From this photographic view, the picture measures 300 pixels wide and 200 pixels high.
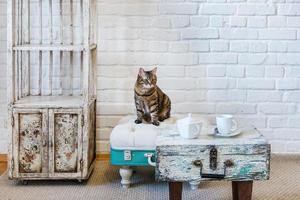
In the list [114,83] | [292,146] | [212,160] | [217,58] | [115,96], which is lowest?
[292,146]

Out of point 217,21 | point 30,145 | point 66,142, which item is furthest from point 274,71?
point 30,145

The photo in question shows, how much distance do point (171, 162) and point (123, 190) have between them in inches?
33.9

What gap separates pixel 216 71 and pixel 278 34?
56 centimetres

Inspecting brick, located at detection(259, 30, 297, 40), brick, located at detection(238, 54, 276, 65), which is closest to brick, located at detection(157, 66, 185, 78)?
brick, located at detection(238, 54, 276, 65)

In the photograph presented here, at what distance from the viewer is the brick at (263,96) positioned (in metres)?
4.05

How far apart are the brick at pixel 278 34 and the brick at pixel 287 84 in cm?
33

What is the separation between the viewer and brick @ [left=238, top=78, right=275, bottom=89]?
4.04m

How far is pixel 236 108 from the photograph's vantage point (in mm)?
4066

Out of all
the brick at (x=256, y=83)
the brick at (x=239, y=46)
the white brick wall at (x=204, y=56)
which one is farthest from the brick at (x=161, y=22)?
A: the brick at (x=256, y=83)

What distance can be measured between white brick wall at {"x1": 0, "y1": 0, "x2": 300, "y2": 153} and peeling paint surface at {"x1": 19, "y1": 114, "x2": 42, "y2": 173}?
2.39 ft

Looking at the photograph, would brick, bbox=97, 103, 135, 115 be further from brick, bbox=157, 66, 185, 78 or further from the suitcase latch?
the suitcase latch

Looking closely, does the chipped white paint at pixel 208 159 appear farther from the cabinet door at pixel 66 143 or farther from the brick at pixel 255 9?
the brick at pixel 255 9

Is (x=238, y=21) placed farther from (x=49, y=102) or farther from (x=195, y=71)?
(x=49, y=102)

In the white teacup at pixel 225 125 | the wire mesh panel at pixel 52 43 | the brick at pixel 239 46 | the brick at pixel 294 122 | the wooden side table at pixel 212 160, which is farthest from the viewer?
the brick at pixel 294 122
